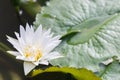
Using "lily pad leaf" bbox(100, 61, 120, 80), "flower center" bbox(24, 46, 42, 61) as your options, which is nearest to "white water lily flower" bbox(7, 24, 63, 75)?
"flower center" bbox(24, 46, 42, 61)

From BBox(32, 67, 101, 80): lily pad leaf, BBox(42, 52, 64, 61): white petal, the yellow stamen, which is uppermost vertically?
the yellow stamen

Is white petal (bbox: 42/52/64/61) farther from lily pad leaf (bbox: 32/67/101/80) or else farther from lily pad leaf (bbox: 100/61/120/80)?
lily pad leaf (bbox: 100/61/120/80)

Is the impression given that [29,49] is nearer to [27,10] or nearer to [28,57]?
[28,57]

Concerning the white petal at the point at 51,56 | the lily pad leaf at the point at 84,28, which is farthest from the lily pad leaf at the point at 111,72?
the white petal at the point at 51,56

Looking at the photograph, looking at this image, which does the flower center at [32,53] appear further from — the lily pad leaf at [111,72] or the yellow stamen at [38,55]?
the lily pad leaf at [111,72]

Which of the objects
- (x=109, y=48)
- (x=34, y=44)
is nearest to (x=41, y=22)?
(x=34, y=44)
